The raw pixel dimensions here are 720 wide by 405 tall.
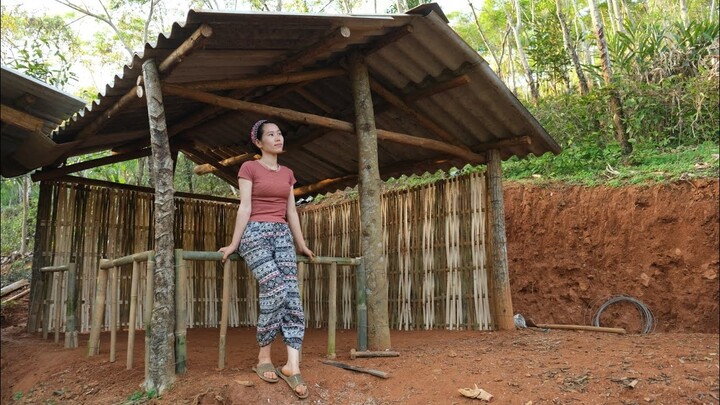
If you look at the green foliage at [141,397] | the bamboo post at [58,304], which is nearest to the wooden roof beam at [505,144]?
the green foliage at [141,397]

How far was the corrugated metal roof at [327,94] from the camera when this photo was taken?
14.7ft

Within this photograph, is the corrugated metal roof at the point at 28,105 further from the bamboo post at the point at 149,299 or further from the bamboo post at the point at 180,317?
the bamboo post at the point at 180,317

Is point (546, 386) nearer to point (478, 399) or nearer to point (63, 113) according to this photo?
point (478, 399)

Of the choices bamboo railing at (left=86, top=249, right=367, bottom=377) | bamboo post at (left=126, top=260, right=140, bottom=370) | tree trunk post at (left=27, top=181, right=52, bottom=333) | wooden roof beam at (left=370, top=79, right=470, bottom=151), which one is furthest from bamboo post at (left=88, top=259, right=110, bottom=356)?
wooden roof beam at (left=370, top=79, right=470, bottom=151)

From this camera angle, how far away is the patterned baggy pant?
3.95 m

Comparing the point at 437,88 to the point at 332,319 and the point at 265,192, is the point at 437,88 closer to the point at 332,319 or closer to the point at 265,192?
the point at 265,192

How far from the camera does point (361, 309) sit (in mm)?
5008

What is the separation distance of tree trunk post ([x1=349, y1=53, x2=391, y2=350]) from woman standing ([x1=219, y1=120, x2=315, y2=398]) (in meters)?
1.14

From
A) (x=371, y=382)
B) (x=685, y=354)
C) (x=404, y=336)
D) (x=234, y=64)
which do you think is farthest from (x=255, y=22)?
(x=685, y=354)

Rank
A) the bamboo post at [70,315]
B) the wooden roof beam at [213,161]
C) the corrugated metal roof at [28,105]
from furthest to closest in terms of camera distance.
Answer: the wooden roof beam at [213,161]
the bamboo post at [70,315]
the corrugated metal roof at [28,105]

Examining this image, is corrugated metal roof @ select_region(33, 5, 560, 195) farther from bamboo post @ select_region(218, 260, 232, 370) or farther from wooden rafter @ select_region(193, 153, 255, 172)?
bamboo post @ select_region(218, 260, 232, 370)

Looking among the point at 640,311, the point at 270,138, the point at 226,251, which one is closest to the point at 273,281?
the point at 226,251

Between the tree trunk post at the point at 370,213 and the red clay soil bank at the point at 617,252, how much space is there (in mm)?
3670

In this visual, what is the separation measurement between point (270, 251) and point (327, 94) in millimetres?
2883
